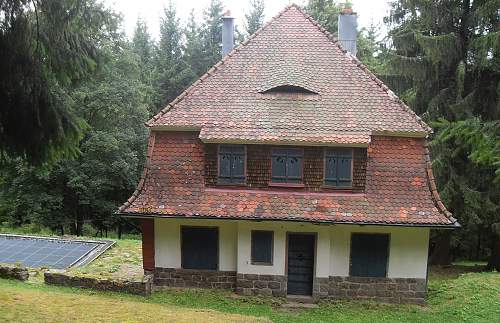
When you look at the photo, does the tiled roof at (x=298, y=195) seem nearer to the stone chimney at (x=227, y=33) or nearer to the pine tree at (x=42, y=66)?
the stone chimney at (x=227, y=33)

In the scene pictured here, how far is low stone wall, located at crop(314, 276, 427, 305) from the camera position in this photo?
1262 centimetres

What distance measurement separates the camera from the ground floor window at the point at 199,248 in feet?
42.5

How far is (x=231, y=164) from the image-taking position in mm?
12891

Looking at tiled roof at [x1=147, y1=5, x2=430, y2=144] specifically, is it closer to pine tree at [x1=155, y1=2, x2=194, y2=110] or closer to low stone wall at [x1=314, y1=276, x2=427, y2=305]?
low stone wall at [x1=314, y1=276, x2=427, y2=305]

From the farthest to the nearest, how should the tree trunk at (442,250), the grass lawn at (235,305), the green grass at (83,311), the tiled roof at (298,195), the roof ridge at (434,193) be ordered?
1. the tree trunk at (442,250)
2. the roof ridge at (434,193)
3. the tiled roof at (298,195)
4. the grass lawn at (235,305)
5. the green grass at (83,311)

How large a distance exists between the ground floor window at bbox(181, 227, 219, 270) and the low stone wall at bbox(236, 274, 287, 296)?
96 centimetres

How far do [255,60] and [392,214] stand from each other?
249 inches

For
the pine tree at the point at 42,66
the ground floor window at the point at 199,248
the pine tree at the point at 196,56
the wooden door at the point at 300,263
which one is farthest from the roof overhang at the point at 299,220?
the pine tree at the point at 196,56

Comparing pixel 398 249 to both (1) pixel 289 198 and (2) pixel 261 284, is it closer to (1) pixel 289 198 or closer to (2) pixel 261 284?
(1) pixel 289 198

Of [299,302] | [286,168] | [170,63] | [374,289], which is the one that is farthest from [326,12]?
[299,302]

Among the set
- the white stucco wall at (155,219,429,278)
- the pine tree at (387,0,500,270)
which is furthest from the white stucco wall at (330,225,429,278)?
the pine tree at (387,0,500,270)

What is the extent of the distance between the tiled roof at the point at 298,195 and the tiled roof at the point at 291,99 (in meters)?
0.61

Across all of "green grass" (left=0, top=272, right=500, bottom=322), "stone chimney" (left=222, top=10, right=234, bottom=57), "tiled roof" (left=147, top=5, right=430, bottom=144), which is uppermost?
"stone chimney" (left=222, top=10, right=234, bottom=57)

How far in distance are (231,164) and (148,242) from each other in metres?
3.28
